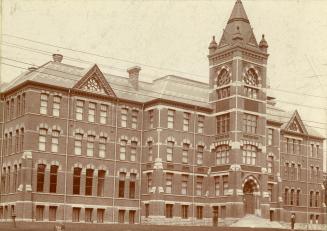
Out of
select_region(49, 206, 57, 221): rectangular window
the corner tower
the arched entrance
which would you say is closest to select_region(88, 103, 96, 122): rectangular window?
select_region(49, 206, 57, 221): rectangular window

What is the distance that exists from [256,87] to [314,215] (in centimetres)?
2011

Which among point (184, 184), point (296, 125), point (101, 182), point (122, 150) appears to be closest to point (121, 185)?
point (101, 182)

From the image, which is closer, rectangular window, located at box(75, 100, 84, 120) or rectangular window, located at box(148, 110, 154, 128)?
rectangular window, located at box(75, 100, 84, 120)

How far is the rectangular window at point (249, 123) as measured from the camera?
5248 centimetres

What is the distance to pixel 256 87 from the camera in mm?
53562

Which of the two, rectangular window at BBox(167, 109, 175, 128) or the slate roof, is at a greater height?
the slate roof

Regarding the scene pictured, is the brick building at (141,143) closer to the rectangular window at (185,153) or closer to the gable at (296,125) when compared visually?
the rectangular window at (185,153)

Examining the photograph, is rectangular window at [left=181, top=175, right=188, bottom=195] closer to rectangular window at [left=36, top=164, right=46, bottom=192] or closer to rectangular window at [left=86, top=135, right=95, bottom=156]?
rectangular window at [left=86, top=135, right=95, bottom=156]

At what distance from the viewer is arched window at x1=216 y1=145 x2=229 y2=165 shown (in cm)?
5238

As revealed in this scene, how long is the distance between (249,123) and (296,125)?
13.9 metres

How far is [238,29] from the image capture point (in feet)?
174

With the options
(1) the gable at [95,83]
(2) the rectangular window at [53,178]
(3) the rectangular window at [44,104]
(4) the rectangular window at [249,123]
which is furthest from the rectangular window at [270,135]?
(3) the rectangular window at [44,104]

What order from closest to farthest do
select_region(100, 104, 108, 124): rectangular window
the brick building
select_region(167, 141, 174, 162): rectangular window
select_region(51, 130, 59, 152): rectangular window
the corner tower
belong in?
the brick building → select_region(51, 130, 59, 152): rectangular window → select_region(100, 104, 108, 124): rectangular window → the corner tower → select_region(167, 141, 174, 162): rectangular window

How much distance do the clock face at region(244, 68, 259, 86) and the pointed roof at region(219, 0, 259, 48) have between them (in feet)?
8.43
